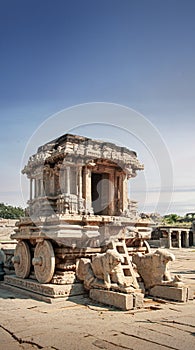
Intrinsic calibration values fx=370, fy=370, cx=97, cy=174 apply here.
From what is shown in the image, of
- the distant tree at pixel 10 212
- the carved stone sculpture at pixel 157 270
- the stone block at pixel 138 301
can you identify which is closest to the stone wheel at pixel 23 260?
the carved stone sculpture at pixel 157 270

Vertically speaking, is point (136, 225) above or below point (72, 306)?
above

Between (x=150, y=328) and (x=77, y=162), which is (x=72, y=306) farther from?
(x=77, y=162)

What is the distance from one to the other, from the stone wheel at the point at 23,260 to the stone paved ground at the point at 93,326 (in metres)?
2.21

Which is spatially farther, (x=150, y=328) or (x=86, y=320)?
(x=86, y=320)

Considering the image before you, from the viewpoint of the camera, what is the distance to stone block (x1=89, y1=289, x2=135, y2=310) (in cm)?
737

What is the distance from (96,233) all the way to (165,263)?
7.16ft

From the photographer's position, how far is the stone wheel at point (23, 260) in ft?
35.2

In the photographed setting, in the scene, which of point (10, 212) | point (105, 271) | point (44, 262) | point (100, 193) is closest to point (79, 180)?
point (100, 193)

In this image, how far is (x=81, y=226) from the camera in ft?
33.0

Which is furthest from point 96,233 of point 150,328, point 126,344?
point 126,344

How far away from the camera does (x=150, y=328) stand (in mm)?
6016

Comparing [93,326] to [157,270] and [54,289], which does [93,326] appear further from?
[157,270]

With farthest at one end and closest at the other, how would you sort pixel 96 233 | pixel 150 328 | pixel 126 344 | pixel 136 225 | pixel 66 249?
pixel 136 225
pixel 96 233
pixel 66 249
pixel 150 328
pixel 126 344

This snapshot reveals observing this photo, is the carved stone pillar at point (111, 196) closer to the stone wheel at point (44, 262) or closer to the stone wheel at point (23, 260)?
the stone wheel at point (23, 260)
